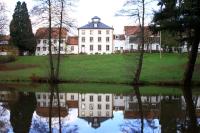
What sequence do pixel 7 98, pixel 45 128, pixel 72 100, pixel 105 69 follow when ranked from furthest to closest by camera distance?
pixel 105 69
pixel 72 100
pixel 7 98
pixel 45 128

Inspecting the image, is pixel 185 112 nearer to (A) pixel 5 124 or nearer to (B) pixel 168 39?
(A) pixel 5 124

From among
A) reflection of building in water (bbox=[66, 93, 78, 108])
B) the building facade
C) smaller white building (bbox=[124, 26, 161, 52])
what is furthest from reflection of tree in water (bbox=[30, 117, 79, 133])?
the building facade

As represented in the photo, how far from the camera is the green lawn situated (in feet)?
148

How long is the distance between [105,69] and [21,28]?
88.8ft

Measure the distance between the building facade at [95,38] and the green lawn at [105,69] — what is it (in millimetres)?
45638

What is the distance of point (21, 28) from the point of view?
250ft

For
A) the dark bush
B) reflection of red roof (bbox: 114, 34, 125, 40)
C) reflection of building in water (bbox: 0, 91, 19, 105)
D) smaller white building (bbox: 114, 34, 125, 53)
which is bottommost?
reflection of building in water (bbox: 0, 91, 19, 105)

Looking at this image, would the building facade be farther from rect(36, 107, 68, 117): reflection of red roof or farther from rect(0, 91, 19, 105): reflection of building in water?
rect(36, 107, 68, 117): reflection of red roof

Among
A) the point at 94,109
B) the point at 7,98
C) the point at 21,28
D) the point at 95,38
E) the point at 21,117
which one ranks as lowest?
the point at 7,98

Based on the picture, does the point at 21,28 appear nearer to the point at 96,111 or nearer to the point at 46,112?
the point at 96,111

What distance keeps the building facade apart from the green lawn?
45638 mm

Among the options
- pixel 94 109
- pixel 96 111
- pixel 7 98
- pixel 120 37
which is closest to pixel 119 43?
pixel 120 37

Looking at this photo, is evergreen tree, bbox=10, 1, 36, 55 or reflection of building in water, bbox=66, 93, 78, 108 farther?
evergreen tree, bbox=10, 1, 36, 55

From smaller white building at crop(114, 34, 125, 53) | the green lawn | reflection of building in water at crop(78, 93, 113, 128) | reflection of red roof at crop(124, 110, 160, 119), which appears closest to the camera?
reflection of building in water at crop(78, 93, 113, 128)
